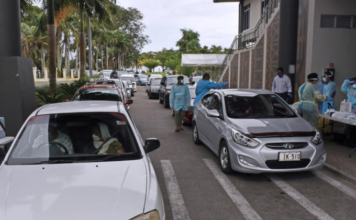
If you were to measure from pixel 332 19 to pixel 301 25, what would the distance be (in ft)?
3.59

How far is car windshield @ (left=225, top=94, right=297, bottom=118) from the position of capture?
22.6ft

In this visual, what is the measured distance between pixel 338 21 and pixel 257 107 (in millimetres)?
7375

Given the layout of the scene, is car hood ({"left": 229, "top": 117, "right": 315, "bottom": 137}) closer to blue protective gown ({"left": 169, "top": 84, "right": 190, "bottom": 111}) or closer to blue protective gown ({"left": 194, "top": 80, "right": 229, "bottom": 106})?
blue protective gown ({"left": 169, "top": 84, "right": 190, "bottom": 111})

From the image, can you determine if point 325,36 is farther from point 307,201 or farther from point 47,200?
point 47,200

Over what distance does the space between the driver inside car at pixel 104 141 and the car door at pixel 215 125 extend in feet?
9.64

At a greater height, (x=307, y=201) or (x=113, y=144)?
(x=113, y=144)

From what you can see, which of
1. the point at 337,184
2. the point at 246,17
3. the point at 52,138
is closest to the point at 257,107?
the point at 337,184

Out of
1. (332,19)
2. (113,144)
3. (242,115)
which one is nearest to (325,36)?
(332,19)

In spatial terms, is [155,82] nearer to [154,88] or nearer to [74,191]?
[154,88]

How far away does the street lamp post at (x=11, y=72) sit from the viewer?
8117 mm

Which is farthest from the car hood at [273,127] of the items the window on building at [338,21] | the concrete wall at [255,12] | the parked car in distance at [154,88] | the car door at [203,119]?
the parked car in distance at [154,88]

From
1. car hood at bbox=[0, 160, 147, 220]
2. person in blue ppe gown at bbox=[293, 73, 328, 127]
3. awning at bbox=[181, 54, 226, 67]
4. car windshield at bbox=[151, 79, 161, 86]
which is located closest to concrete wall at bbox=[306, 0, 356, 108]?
person in blue ppe gown at bbox=[293, 73, 328, 127]

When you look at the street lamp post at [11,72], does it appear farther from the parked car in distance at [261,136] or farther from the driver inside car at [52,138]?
the parked car in distance at [261,136]

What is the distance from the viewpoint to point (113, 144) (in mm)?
4070
